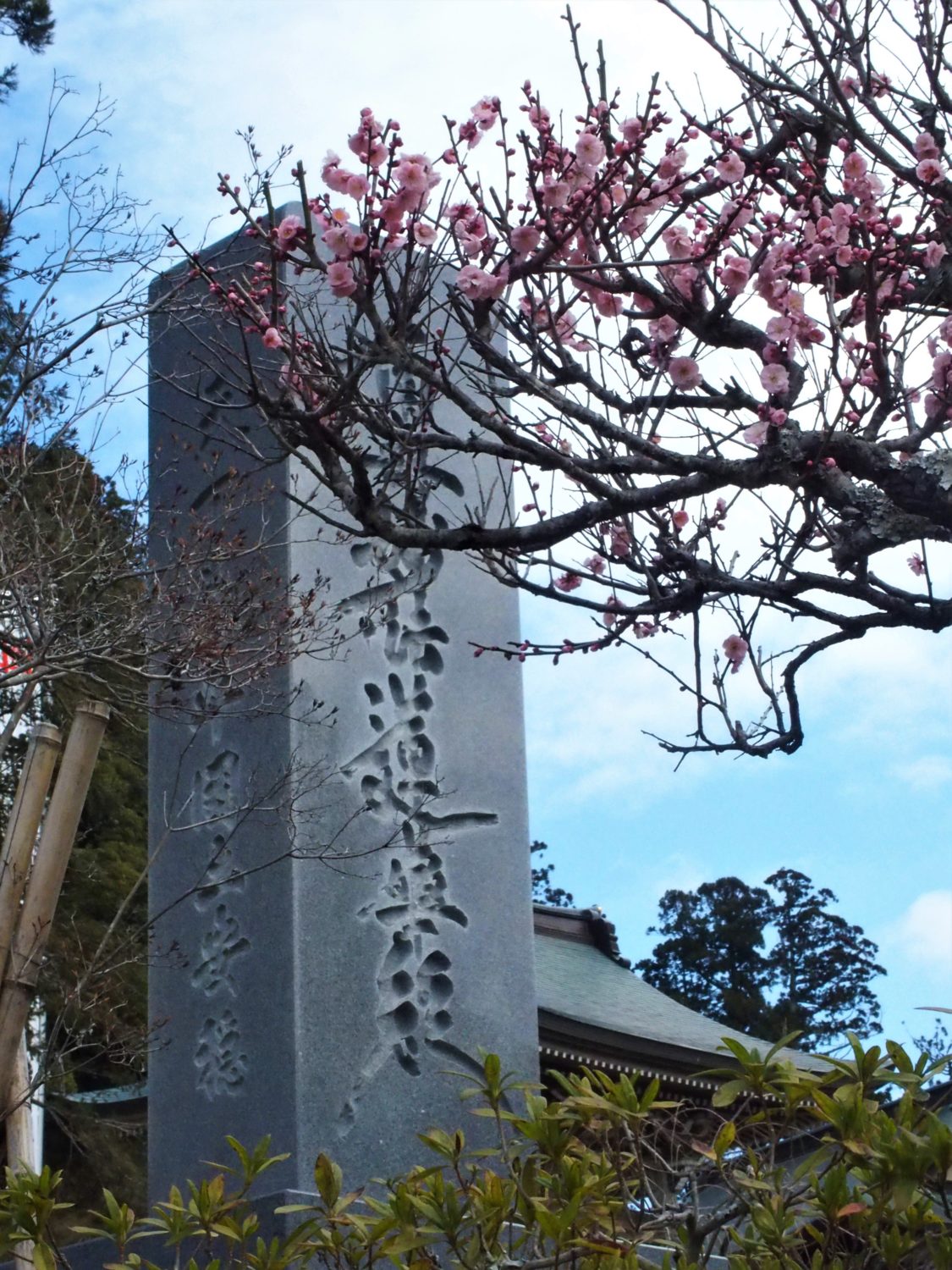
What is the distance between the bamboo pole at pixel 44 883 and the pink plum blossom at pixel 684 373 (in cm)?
173

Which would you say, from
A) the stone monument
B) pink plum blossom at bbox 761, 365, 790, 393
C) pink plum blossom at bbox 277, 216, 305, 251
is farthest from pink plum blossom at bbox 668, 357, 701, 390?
the stone monument

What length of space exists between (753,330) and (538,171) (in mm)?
642

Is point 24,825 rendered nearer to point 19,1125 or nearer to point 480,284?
point 19,1125

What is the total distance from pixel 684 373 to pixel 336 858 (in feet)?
6.94

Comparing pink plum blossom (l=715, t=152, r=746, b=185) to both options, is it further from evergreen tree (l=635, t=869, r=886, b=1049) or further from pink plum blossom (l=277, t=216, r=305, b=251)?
evergreen tree (l=635, t=869, r=886, b=1049)

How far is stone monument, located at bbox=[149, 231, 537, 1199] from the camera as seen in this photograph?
452 centimetres

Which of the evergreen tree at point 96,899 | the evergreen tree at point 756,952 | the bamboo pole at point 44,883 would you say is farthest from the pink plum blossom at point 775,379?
the evergreen tree at point 756,952

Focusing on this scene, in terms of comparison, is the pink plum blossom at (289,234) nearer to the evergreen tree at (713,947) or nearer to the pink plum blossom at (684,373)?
the pink plum blossom at (684,373)

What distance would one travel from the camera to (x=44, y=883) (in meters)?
3.69

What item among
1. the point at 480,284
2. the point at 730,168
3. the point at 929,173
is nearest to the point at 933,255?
the point at 929,173

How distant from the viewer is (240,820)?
15.7ft

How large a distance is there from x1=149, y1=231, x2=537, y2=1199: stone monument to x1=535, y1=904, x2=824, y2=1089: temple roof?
2.47 m

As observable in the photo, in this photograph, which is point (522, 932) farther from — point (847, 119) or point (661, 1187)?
point (847, 119)

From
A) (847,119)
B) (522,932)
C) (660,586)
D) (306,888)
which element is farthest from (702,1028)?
(847,119)
